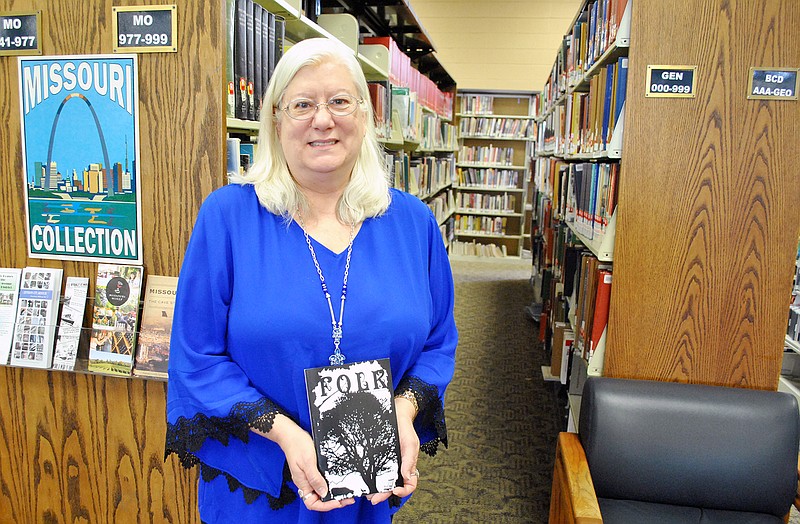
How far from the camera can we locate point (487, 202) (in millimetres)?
8594

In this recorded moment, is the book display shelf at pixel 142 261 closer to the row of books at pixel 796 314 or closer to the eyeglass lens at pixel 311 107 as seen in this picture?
the eyeglass lens at pixel 311 107

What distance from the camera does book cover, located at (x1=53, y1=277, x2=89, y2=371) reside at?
5.40 ft

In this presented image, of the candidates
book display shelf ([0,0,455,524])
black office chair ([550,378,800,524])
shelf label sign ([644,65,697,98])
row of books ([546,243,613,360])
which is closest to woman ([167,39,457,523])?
book display shelf ([0,0,455,524])

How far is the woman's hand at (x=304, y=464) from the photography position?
3.46 feet

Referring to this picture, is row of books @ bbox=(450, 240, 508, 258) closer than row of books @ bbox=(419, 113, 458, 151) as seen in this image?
No

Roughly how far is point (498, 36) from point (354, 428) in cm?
756

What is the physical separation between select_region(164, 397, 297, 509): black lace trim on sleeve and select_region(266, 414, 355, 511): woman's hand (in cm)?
3

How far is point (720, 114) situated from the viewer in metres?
1.77

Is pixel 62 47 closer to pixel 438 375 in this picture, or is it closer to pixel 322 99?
pixel 322 99

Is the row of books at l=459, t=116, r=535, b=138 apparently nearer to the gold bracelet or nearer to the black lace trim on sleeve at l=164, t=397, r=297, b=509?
the gold bracelet

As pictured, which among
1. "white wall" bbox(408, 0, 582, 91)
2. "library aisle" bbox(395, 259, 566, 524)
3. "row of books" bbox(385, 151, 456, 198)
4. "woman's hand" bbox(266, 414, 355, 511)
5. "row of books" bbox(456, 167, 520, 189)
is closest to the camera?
"woman's hand" bbox(266, 414, 355, 511)

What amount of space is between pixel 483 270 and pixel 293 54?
6.72 m

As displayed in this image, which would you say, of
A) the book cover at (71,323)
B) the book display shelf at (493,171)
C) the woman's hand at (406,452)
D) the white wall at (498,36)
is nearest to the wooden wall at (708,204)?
the woman's hand at (406,452)

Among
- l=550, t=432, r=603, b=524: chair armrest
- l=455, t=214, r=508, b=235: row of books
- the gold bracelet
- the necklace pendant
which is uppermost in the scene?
the necklace pendant
